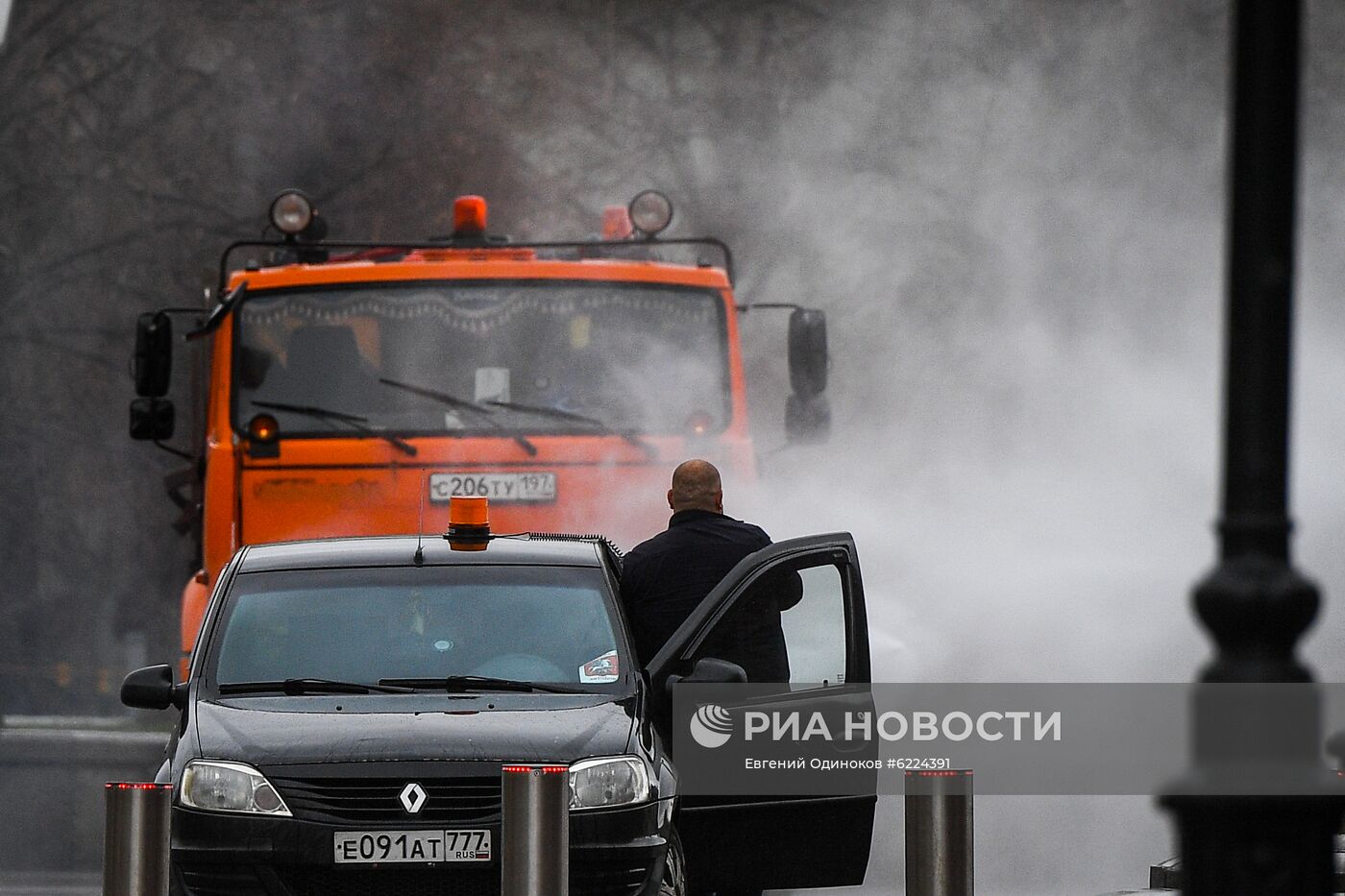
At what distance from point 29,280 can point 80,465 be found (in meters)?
Answer: 1.67

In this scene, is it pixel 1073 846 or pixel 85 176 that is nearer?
pixel 1073 846

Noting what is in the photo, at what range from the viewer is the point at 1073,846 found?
1101cm

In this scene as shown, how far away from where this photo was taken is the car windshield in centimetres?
697

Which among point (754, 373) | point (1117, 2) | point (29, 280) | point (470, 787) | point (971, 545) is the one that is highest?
point (1117, 2)

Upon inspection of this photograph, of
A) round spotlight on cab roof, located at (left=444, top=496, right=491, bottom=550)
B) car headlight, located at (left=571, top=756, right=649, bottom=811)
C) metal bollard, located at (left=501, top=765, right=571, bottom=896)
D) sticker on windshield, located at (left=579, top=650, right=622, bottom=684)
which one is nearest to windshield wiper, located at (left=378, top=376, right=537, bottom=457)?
round spotlight on cab roof, located at (left=444, top=496, right=491, bottom=550)

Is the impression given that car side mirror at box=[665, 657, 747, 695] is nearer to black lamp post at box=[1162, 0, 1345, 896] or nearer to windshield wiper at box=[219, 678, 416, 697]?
windshield wiper at box=[219, 678, 416, 697]

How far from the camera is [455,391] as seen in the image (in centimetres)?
1032

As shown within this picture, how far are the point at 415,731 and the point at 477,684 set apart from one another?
46cm

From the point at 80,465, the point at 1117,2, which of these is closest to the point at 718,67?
the point at 1117,2

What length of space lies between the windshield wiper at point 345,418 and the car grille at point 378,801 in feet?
13.0

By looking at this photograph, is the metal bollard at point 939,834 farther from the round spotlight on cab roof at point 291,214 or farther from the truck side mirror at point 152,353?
the round spotlight on cab roof at point 291,214

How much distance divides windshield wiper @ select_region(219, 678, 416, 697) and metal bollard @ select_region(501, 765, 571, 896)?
48.0 inches

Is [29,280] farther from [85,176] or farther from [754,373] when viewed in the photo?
[754,373]

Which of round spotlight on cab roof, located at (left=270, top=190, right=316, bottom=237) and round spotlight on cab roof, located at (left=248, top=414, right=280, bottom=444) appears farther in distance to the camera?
round spotlight on cab roof, located at (left=270, top=190, right=316, bottom=237)
